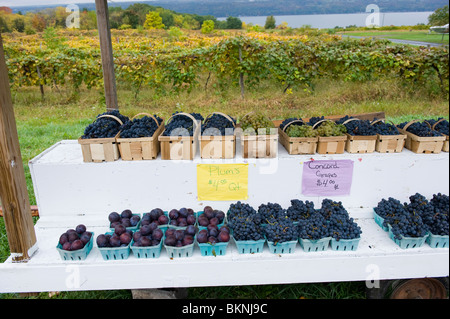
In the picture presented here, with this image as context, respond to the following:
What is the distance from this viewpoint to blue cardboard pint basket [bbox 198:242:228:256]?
2119 millimetres

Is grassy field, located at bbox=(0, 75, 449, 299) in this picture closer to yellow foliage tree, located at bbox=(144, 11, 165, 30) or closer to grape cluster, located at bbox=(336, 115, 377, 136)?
yellow foliage tree, located at bbox=(144, 11, 165, 30)

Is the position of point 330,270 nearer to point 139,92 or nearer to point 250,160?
point 250,160

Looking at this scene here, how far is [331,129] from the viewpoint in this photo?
8.30ft

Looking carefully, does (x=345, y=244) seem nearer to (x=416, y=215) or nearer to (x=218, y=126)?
(x=416, y=215)

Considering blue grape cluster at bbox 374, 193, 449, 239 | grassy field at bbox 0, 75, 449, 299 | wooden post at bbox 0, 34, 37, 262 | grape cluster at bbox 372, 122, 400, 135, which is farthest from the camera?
grassy field at bbox 0, 75, 449, 299

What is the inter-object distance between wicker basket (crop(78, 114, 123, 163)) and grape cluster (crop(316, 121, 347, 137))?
147cm

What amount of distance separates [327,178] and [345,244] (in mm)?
544

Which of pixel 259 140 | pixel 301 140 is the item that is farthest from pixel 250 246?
pixel 301 140

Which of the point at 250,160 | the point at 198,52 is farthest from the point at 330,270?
the point at 198,52

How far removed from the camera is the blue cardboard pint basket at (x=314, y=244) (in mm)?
2164

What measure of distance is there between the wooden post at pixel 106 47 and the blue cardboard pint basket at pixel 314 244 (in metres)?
2.34

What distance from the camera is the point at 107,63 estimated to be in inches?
132

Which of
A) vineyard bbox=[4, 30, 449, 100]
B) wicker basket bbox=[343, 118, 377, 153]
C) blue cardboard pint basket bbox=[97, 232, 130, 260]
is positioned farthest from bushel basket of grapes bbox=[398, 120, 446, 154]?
vineyard bbox=[4, 30, 449, 100]

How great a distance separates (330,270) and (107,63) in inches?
105
